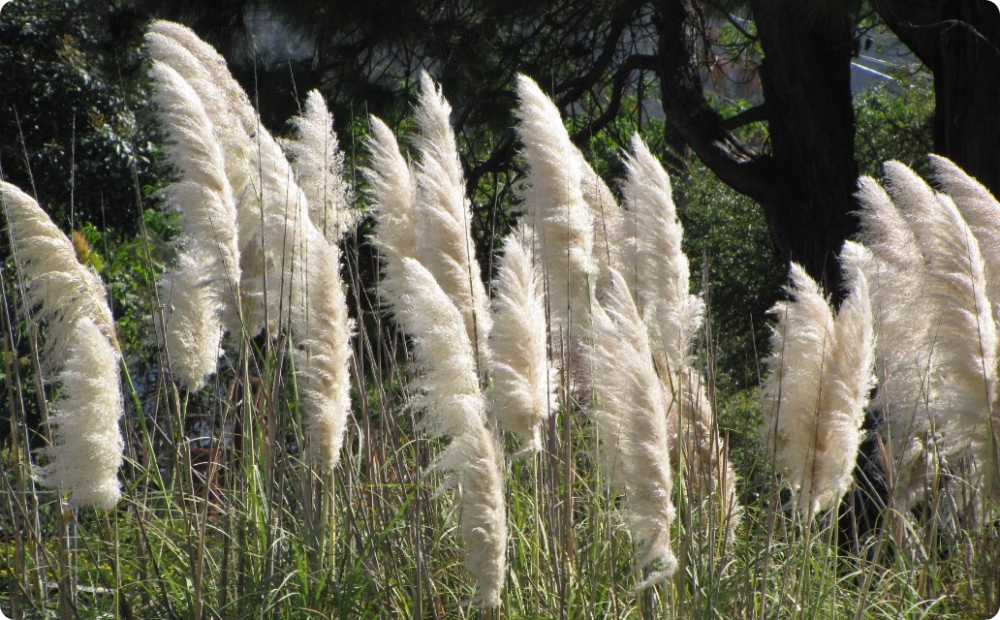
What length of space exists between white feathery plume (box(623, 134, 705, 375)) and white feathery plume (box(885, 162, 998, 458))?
56cm

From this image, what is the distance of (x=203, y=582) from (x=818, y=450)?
1.48 meters

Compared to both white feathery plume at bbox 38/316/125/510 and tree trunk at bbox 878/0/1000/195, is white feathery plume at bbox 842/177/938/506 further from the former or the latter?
tree trunk at bbox 878/0/1000/195

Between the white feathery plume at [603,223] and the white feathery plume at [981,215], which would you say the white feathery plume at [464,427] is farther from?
the white feathery plume at [981,215]

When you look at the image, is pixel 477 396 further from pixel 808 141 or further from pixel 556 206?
pixel 808 141

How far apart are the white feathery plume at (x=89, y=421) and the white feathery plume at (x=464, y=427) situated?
0.62 m

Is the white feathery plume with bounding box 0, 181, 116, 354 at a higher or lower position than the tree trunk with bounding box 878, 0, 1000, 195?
lower

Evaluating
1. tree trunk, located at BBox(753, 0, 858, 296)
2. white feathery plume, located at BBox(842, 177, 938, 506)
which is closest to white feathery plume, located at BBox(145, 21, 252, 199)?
white feathery plume, located at BBox(842, 177, 938, 506)

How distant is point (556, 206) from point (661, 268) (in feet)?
1.06

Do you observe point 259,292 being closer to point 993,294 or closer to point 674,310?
point 674,310

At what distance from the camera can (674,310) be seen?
2531 millimetres

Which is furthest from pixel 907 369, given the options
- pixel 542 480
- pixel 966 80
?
pixel 966 80

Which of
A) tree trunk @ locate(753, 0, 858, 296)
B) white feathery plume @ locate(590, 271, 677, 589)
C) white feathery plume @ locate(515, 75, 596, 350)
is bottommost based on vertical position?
white feathery plume @ locate(590, 271, 677, 589)

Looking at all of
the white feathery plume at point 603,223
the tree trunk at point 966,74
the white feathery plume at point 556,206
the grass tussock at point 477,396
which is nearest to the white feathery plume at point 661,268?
the grass tussock at point 477,396

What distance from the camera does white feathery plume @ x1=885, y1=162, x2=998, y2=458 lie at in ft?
8.16
